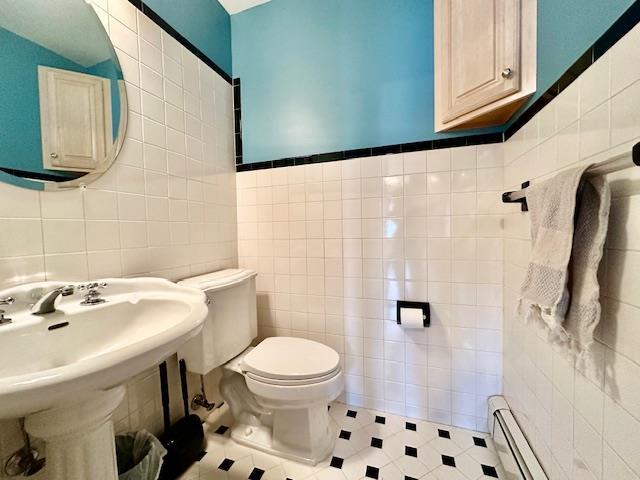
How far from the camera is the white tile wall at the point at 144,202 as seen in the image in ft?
2.57

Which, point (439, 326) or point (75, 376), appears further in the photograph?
point (439, 326)

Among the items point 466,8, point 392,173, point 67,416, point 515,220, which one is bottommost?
point 67,416

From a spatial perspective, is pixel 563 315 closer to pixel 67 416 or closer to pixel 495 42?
pixel 495 42

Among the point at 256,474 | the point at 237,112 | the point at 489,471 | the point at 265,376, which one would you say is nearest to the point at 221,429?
the point at 256,474

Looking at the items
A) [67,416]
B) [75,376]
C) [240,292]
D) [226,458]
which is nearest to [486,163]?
[240,292]

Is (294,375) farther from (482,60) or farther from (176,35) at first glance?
(176,35)

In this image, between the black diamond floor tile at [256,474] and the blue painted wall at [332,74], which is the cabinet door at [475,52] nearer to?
the blue painted wall at [332,74]

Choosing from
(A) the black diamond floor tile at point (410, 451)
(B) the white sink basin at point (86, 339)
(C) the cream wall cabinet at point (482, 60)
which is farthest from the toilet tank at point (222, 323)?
(C) the cream wall cabinet at point (482, 60)

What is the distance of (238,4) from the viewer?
5.03 ft

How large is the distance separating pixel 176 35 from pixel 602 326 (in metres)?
1.96

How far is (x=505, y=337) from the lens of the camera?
1216 millimetres

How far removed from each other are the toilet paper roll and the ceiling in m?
2.02

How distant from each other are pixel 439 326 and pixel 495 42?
4.17 feet

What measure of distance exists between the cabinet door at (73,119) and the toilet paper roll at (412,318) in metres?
1.49
